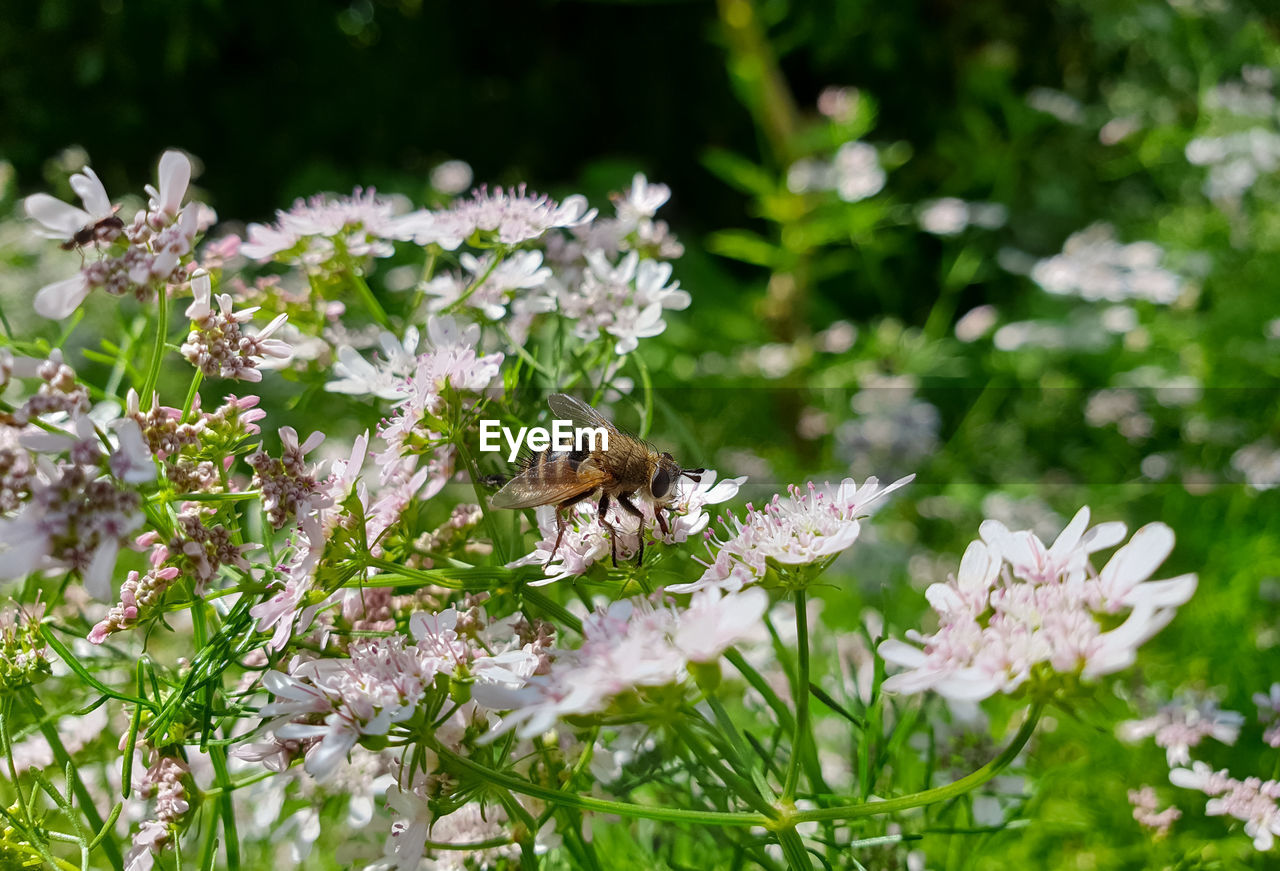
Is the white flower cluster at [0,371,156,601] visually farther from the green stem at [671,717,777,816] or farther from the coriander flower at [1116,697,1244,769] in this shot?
the coriander flower at [1116,697,1244,769]

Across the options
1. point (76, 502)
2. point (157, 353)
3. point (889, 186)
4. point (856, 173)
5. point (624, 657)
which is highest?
point (889, 186)

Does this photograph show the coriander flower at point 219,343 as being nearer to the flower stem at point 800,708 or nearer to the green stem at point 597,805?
the green stem at point 597,805

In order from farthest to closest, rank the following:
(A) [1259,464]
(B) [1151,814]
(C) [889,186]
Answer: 1. (C) [889,186]
2. (A) [1259,464]
3. (B) [1151,814]

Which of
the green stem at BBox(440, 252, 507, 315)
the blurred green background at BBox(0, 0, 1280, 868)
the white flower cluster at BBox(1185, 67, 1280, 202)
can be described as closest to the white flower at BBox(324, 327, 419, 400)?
the green stem at BBox(440, 252, 507, 315)

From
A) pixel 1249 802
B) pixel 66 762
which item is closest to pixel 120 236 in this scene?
pixel 66 762

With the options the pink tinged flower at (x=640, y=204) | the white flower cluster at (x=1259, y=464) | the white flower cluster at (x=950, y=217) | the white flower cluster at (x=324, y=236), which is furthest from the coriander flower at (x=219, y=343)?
the white flower cluster at (x=950, y=217)

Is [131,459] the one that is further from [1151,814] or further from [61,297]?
[1151,814]

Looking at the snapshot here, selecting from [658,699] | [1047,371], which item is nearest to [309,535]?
[658,699]
